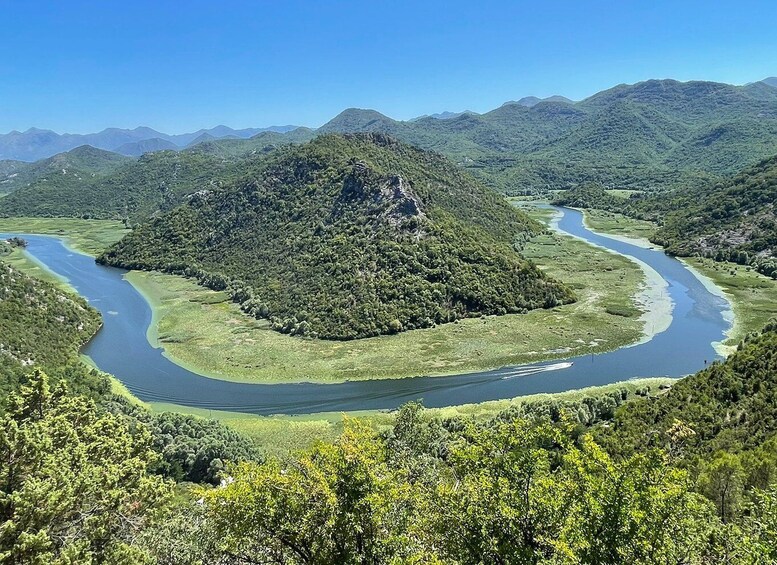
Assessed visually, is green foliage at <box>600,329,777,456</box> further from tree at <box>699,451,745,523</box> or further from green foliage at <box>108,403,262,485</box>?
green foliage at <box>108,403,262,485</box>

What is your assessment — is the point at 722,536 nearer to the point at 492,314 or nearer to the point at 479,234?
the point at 492,314

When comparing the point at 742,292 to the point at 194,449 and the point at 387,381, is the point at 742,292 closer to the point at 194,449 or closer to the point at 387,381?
the point at 387,381

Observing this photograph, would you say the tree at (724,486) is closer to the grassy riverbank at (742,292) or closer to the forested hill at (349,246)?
the grassy riverbank at (742,292)

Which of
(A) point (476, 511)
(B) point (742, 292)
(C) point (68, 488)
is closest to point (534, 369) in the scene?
(A) point (476, 511)

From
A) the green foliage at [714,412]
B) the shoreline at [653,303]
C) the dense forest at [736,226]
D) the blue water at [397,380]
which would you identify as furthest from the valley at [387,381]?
the shoreline at [653,303]

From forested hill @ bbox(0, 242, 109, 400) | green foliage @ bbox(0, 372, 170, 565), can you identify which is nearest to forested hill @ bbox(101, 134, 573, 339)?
forested hill @ bbox(0, 242, 109, 400)

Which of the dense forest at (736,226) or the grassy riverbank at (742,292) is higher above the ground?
the dense forest at (736,226)

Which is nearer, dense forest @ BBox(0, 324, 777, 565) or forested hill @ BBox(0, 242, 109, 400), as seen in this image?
dense forest @ BBox(0, 324, 777, 565)
